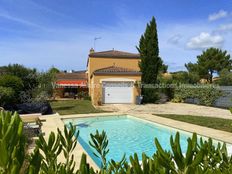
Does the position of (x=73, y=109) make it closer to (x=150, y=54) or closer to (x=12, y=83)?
(x=12, y=83)

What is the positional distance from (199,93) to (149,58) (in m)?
9.72

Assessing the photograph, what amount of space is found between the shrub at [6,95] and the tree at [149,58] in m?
22.1

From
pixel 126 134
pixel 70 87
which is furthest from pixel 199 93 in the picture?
pixel 70 87

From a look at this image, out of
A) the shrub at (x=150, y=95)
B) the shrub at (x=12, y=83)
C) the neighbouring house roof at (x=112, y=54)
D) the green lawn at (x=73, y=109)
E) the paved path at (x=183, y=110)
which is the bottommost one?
the paved path at (x=183, y=110)

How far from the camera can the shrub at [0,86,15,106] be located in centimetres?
2578

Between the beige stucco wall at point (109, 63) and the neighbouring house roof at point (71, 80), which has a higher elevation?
the beige stucco wall at point (109, 63)

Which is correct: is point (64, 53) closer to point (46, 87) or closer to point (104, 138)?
point (46, 87)

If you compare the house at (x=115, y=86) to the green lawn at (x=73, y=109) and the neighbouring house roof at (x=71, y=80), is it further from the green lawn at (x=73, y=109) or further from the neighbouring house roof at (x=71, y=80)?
the neighbouring house roof at (x=71, y=80)

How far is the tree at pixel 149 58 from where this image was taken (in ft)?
140

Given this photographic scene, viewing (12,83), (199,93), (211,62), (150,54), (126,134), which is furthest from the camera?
(211,62)

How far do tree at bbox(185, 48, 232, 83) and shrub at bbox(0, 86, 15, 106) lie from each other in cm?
5440

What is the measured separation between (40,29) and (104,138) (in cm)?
3507

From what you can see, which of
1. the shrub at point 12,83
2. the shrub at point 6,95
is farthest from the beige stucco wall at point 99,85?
the shrub at point 6,95

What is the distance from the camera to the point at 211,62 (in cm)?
6894
